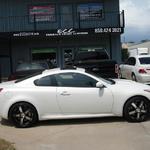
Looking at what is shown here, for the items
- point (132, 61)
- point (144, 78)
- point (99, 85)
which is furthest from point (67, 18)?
point (99, 85)

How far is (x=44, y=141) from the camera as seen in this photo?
910 cm

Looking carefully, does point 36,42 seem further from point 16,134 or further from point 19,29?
point 16,134

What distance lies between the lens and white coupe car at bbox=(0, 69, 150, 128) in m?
10.7

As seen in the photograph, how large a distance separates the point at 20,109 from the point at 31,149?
95.1 inches

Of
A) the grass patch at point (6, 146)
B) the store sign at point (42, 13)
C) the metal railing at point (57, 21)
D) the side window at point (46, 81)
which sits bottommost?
the grass patch at point (6, 146)

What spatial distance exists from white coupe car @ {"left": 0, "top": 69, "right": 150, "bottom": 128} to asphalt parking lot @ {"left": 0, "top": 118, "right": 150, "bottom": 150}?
25cm

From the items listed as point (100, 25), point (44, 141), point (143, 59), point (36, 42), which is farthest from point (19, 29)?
point (44, 141)

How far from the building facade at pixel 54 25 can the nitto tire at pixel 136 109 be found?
19.3m

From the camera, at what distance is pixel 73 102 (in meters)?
10.8

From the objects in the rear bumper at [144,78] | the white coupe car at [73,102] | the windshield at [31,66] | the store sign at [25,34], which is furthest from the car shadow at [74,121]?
the store sign at [25,34]

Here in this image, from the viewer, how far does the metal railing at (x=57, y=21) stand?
3038 centimetres

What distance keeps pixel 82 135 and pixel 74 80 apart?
6.26 ft

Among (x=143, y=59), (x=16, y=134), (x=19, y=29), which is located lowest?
(x=16, y=134)

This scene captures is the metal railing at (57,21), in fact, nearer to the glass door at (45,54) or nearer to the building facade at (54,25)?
the building facade at (54,25)
